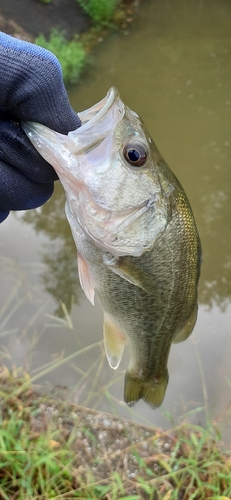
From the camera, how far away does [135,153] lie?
116 centimetres

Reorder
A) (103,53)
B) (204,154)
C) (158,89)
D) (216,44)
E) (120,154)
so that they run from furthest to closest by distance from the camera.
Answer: (216,44), (103,53), (158,89), (204,154), (120,154)

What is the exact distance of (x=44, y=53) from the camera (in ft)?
3.40

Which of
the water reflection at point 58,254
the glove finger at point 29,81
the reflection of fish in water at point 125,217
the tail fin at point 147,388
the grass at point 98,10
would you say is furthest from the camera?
the grass at point 98,10

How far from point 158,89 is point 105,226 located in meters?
4.03

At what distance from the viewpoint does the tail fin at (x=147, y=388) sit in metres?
1.76

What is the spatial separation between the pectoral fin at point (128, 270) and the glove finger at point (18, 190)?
38cm

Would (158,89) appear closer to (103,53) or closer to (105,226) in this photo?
(103,53)

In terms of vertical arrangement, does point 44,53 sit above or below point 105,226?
above

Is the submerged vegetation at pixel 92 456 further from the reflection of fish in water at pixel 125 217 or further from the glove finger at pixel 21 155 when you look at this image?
the glove finger at pixel 21 155

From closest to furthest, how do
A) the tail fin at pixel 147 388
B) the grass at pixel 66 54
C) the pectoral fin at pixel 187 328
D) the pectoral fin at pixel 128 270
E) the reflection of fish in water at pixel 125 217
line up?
the reflection of fish in water at pixel 125 217
the pectoral fin at pixel 128 270
the pectoral fin at pixel 187 328
the tail fin at pixel 147 388
the grass at pixel 66 54

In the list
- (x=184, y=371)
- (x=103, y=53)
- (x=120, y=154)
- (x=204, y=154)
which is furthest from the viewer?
(x=103, y=53)

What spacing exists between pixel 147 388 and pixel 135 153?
1136 mm

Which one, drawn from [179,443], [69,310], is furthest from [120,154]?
[69,310]

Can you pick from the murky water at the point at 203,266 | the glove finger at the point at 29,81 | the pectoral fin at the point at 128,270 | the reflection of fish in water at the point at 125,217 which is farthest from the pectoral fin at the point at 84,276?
the murky water at the point at 203,266
